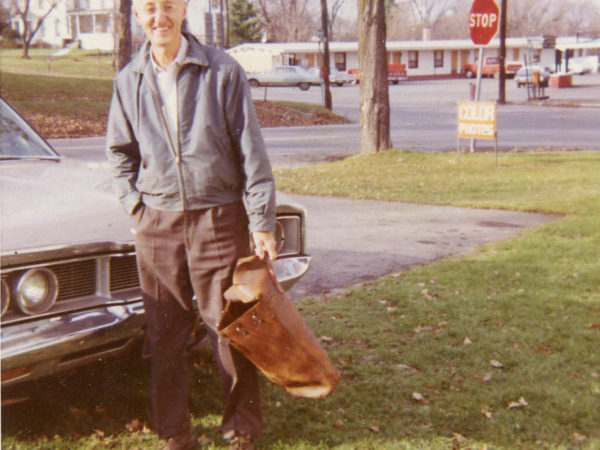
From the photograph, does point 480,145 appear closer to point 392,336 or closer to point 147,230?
point 392,336

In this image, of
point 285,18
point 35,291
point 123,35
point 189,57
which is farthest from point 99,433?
point 285,18

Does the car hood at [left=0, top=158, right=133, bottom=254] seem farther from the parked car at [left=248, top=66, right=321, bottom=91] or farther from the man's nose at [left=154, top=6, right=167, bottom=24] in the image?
the parked car at [left=248, top=66, right=321, bottom=91]

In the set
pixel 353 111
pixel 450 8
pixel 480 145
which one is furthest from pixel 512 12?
pixel 480 145

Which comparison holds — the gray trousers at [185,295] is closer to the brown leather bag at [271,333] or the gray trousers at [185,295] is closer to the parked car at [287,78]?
the brown leather bag at [271,333]

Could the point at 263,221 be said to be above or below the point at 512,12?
below


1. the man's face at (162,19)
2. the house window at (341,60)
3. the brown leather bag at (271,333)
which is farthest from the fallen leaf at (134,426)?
the house window at (341,60)

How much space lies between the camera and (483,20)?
46.3 ft

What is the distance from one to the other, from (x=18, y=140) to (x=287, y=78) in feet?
153

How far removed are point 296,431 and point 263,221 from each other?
1.15 meters

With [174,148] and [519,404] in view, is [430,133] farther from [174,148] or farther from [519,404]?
[174,148]

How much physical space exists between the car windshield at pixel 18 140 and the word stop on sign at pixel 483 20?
10.4m

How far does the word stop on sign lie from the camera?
1405 centimetres

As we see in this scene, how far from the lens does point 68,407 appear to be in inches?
165

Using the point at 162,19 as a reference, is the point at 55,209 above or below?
below
